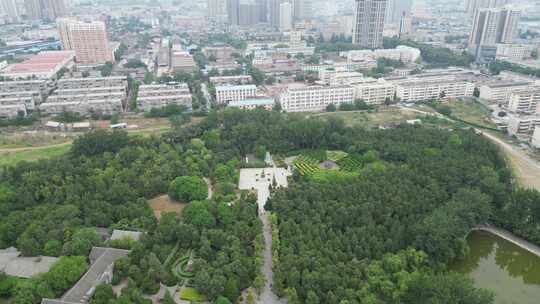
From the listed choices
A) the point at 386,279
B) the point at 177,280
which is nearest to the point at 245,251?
the point at 177,280

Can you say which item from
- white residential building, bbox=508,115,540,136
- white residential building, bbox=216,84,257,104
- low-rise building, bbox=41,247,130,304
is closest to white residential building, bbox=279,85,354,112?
white residential building, bbox=216,84,257,104

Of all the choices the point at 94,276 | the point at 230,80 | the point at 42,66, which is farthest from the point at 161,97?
the point at 94,276

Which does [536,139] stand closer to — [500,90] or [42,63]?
[500,90]

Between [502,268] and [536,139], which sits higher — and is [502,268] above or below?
below

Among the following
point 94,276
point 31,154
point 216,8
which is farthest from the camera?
point 216,8

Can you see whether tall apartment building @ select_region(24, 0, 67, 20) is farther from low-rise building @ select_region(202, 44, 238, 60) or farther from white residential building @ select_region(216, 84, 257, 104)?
white residential building @ select_region(216, 84, 257, 104)

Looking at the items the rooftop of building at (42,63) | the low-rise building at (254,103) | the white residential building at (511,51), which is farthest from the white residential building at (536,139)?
the rooftop of building at (42,63)
